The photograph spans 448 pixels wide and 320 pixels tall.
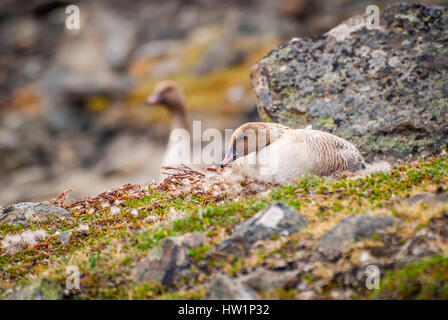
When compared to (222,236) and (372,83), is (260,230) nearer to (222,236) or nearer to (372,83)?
(222,236)

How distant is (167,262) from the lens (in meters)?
5.65

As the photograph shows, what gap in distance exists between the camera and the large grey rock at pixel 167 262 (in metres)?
5.58

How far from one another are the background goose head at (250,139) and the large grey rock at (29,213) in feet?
10.0

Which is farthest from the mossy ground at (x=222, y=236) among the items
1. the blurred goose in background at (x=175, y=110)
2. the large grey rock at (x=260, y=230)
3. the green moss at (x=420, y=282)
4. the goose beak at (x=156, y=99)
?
the goose beak at (x=156, y=99)

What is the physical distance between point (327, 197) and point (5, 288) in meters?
4.43

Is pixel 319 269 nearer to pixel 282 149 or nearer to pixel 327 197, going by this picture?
pixel 327 197

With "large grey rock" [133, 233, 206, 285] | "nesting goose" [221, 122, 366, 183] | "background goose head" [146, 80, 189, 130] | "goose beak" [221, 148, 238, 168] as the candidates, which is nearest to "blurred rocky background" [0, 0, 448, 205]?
"background goose head" [146, 80, 189, 130]

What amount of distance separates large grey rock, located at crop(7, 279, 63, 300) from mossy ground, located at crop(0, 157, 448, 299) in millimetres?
125

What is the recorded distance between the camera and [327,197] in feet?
21.4

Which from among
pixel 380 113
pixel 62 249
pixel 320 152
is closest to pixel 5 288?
pixel 62 249

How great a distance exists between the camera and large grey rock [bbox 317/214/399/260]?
17.3ft

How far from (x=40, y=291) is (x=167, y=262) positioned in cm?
153

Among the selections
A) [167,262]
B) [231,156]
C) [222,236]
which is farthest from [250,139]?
[167,262]

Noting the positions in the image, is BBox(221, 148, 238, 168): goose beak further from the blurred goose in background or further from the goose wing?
the blurred goose in background
